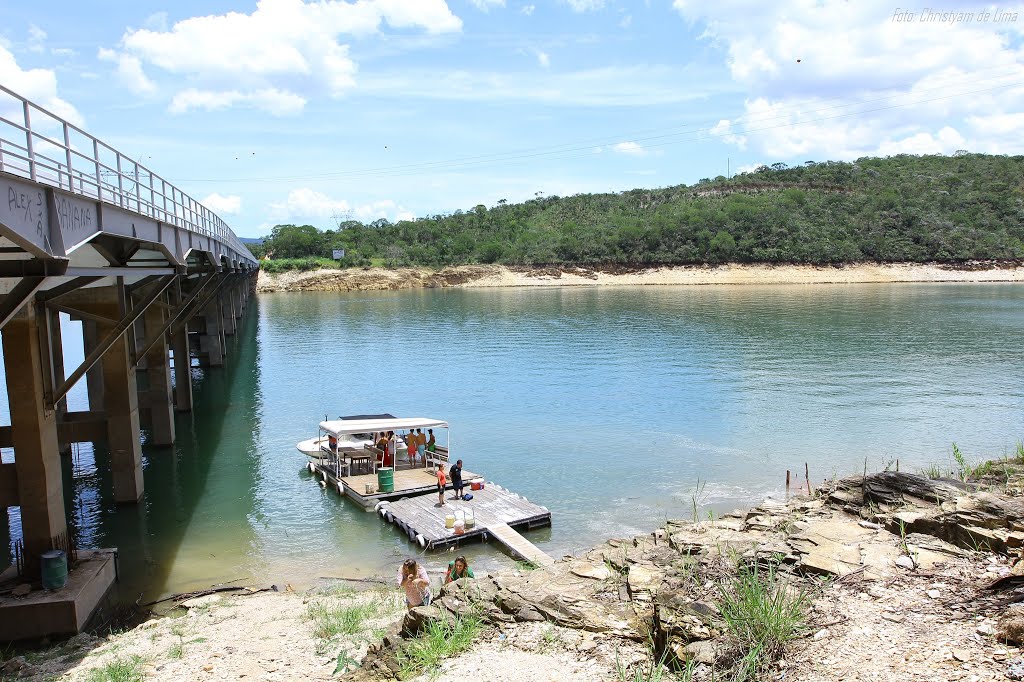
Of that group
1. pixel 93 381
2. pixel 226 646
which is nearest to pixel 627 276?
pixel 93 381

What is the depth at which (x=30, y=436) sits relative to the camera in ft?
50.7

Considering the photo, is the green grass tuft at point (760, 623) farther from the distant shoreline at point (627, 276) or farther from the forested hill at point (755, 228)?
the forested hill at point (755, 228)

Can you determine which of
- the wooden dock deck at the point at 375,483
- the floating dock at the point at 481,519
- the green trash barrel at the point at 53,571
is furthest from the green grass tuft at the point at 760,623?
the wooden dock deck at the point at 375,483

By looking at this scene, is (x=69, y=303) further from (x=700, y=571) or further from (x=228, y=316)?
(x=228, y=316)

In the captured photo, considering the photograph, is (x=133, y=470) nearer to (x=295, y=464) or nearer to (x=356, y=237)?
(x=295, y=464)

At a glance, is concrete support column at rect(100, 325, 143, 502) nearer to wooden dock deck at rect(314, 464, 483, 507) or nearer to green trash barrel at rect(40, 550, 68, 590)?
wooden dock deck at rect(314, 464, 483, 507)

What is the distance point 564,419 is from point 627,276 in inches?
3763

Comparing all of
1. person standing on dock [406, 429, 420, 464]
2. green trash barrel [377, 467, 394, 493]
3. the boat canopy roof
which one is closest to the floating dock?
green trash barrel [377, 467, 394, 493]

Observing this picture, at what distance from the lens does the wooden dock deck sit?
71.1 ft

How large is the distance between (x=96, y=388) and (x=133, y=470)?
12646mm

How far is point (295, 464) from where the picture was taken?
87.6ft

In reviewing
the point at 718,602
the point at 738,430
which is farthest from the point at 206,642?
the point at 738,430

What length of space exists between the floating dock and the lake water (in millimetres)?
449

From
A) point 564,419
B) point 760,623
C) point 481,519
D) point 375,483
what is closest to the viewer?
point 760,623
